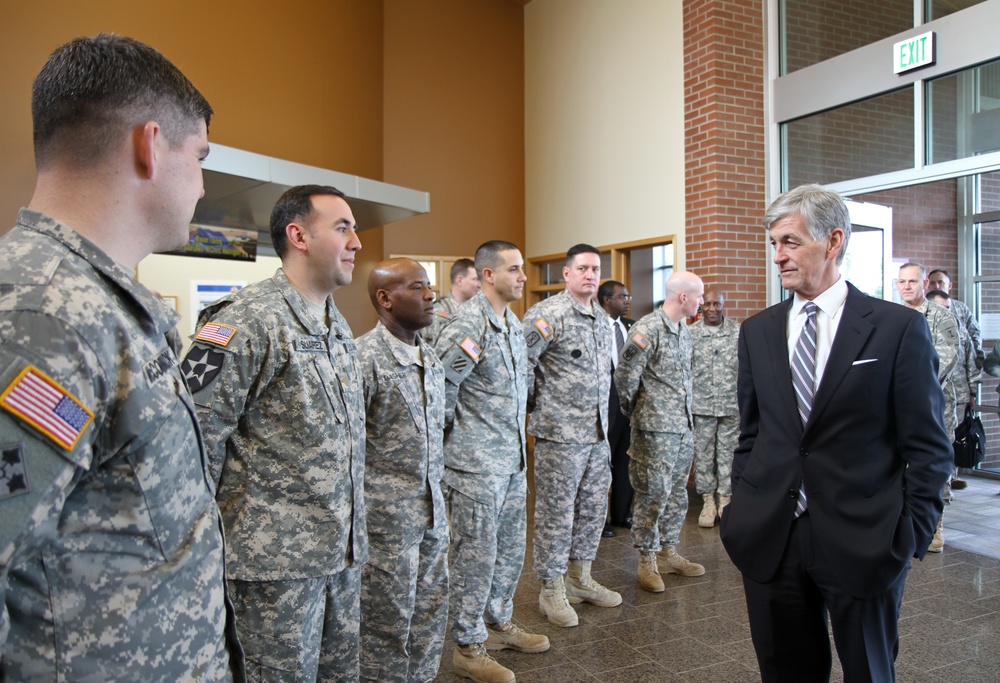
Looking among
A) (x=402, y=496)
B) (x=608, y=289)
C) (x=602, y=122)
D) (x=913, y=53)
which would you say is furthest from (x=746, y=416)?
(x=602, y=122)

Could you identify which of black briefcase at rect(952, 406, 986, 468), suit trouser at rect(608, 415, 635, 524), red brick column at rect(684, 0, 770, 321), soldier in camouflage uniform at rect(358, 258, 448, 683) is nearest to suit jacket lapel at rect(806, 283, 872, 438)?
soldier in camouflage uniform at rect(358, 258, 448, 683)

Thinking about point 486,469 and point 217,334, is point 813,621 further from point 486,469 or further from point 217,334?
point 217,334

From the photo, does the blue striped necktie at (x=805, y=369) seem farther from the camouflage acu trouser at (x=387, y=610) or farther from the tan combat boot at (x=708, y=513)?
A: the tan combat boot at (x=708, y=513)

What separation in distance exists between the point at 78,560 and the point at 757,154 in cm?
691

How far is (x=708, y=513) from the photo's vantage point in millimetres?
5480

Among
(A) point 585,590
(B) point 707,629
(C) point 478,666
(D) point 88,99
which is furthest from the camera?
(A) point 585,590

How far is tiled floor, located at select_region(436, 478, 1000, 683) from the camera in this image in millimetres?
3053

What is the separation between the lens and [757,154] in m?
6.77

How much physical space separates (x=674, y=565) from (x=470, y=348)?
7.23ft

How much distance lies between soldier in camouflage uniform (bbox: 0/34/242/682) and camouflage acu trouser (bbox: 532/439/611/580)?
2.65 m

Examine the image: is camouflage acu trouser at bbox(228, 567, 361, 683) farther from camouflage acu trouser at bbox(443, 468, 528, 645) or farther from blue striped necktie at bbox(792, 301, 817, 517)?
blue striped necktie at bbox(792, 301, 817, 517)

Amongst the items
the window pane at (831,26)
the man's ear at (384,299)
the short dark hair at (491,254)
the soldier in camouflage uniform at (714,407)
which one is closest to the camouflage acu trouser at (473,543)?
the man's ear at (384,299)

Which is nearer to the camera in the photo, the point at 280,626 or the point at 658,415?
the point at 280,626

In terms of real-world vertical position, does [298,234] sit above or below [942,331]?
above
